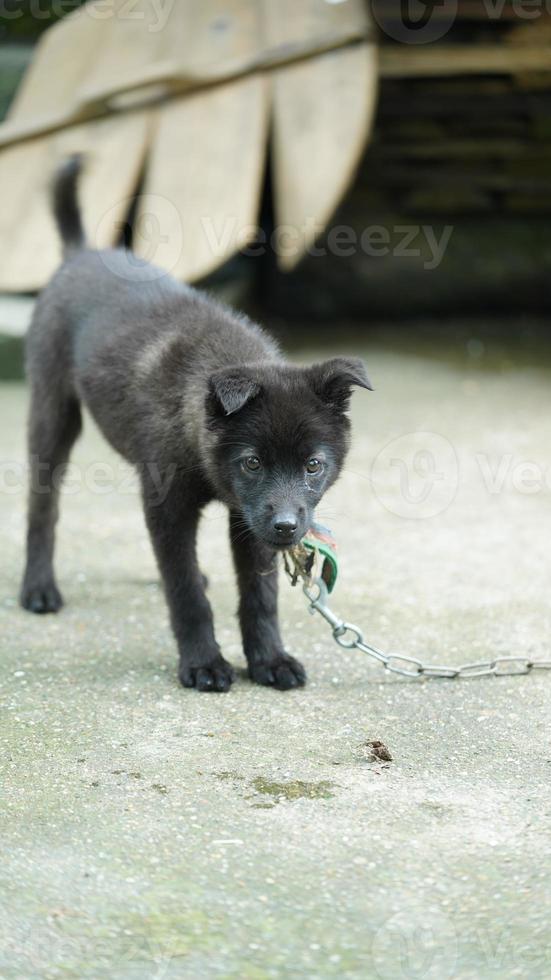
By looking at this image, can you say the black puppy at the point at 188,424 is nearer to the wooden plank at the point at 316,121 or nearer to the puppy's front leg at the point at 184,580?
the puppy's front leg at the point at 184,580

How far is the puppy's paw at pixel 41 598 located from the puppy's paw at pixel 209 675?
→ 38.0 inches

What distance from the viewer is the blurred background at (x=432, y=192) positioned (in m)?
8.83

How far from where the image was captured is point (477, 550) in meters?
5.75

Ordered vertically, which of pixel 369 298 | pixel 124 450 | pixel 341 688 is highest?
pixel 124 450

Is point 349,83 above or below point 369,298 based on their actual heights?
above

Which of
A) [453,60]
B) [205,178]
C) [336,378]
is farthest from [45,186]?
[336,378]

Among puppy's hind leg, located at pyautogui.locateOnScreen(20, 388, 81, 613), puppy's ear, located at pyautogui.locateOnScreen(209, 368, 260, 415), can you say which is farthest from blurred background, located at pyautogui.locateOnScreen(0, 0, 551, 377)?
puppy's ear, located at pyautogui.locateOnScreen(209, 368, 260, 415)

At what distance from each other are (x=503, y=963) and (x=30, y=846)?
116cm

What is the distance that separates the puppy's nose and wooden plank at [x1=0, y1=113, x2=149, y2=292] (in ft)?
14.2

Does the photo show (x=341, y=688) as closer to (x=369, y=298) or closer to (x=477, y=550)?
(x=477, y=550)

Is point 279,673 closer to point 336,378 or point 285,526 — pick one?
point 285,526

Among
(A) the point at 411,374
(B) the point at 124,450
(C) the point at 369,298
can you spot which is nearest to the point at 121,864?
(B) the point at 124,450

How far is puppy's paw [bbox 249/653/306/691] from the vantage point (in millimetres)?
4211

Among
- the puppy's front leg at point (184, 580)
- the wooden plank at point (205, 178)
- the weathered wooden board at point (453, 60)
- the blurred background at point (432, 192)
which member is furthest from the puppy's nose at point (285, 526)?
the weathered wooden board at point (453, 60)
